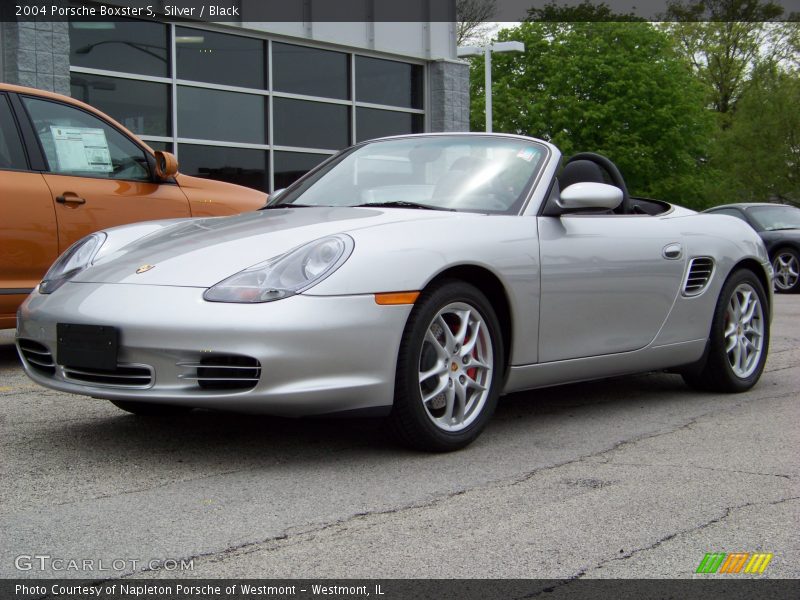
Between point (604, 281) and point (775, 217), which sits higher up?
point (604, 281)

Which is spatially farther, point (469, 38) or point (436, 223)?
point (469, 38)

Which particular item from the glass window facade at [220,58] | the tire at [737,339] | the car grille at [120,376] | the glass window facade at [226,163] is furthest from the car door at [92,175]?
the glass window facade at [220,58]

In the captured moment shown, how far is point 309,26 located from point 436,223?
11448 mm

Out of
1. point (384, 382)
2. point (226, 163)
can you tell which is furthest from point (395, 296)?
point (226, 163)

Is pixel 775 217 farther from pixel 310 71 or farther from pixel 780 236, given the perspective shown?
pixel 310 71

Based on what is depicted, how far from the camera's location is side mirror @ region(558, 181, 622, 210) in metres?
4.72

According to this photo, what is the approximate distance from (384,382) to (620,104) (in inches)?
1571

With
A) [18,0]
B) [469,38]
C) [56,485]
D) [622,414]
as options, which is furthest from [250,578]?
[469,38]

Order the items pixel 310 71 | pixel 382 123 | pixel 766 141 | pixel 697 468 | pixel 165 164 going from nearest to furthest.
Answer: pixel 697 468 → pixel 165 164 → pixel 310 71 → pixel 382 123 → pixel 766 141

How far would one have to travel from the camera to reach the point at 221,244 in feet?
13.8

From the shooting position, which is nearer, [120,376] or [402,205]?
[120,376]

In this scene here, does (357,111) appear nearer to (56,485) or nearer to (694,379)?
(694,379)

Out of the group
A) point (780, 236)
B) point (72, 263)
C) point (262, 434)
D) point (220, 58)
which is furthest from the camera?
point (780, 236)

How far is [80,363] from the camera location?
157 inches
